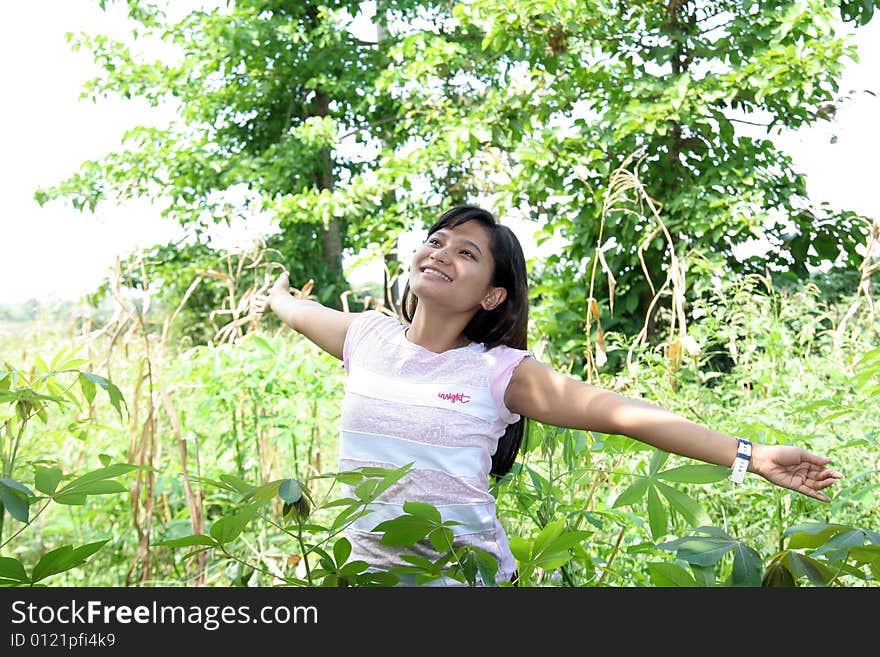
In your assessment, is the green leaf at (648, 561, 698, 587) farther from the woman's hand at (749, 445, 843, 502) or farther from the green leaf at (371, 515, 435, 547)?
the woman's hand at (749, 445, 843, 502)

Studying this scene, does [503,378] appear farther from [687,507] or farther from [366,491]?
[366,491]

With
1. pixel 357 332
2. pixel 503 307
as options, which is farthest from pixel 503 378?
pixel 357 332

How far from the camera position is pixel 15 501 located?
66 cm

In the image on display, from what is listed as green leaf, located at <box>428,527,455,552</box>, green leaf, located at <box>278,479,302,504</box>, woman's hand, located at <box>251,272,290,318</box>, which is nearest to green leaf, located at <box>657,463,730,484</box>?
green leaf, located at <box>428,527,455,552</box>

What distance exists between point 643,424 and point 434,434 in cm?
31

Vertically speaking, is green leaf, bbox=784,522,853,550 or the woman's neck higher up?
the woman's neck

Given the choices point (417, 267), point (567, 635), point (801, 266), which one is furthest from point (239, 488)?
point (801, 266)

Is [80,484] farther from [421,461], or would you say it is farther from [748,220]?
[748,220]

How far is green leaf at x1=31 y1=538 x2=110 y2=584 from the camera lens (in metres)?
0.60

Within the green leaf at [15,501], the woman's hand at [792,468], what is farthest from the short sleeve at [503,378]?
the green leaf at [15,501]

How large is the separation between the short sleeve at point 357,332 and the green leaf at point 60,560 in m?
0.86

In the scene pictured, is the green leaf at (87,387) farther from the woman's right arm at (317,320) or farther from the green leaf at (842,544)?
the green leaf at (842,544)

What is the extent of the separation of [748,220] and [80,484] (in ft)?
14.1

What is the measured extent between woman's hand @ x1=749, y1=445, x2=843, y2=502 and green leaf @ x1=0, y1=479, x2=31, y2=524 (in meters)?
0.78
